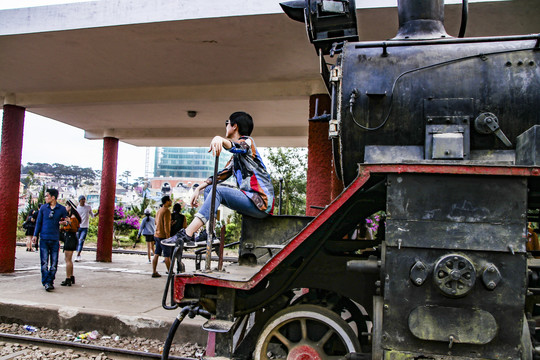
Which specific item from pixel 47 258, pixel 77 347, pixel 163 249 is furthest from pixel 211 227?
pixel 163 249

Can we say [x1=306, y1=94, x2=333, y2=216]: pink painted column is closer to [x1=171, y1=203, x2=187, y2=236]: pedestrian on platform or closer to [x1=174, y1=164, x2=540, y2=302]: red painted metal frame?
[x1=171, y1=203, x2=187, y2=236]: pedestrian on platform

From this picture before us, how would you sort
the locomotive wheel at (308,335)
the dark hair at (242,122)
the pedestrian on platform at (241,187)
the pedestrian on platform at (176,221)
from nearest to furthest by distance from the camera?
the locomotive wheel at (308,335)
the pedestrian on platform at (241,187)
the dark hair at (242,122)
the pedestrian on platform at (176,221)

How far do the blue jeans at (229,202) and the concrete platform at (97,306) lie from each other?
7.55 feet

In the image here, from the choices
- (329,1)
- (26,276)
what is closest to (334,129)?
(329,1)

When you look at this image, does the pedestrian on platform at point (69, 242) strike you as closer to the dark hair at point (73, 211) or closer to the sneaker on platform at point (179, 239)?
the dark hair at point (73, 211)

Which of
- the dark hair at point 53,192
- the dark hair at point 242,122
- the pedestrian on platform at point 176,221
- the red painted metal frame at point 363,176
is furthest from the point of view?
the pedestrian on platform at point 176,221

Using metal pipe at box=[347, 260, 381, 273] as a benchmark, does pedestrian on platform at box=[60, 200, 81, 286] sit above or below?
below

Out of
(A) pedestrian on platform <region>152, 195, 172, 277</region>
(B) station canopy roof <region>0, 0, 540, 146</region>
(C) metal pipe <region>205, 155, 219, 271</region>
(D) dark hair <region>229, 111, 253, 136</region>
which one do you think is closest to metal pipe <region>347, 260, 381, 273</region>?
(C) metal pipe <region>205, 155, 219, 271</region>

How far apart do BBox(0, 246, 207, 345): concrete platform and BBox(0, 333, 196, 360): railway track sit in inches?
24.8

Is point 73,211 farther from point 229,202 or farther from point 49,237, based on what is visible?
point 229,202

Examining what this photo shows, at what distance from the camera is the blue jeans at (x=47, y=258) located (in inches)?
285

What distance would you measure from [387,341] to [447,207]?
0.83m

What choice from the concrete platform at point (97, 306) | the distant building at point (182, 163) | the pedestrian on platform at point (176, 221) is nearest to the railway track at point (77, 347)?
the concrete platform at point (97, 306)

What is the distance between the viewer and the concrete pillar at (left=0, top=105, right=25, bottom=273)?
28.6 ft
